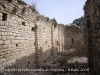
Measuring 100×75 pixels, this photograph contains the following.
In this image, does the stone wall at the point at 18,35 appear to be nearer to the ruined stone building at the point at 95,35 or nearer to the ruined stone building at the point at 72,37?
the ruined stone building at the point at 95,35

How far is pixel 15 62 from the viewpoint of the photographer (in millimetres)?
5684

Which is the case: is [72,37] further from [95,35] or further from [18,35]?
[18,35]

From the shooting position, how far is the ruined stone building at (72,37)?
21125 mm

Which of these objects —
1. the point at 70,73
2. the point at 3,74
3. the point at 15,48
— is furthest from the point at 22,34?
the point at 70,73

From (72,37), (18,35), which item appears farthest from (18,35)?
(72,37)

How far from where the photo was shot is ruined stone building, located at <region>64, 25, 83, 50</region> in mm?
21125

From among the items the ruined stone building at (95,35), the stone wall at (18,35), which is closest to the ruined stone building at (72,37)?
the stone wall at (18,35)

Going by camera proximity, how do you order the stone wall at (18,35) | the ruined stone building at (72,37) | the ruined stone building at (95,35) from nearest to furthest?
the ruined stone building at (95,35), the stone wall at (18,35), the ruined stone building at (72,37)

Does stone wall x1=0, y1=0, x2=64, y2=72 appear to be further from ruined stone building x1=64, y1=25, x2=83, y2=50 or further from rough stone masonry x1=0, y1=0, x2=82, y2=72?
ruined stone building x1=64, y1=25, x2=83, y2=50

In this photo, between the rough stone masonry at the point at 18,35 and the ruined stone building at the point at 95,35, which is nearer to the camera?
the ruined stone building at the point at 95,35

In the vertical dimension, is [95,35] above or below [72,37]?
below

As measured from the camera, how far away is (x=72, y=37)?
21359 millimetres

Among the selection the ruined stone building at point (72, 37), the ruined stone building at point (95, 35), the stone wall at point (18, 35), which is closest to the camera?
the ruined stone building at point (95, 35)

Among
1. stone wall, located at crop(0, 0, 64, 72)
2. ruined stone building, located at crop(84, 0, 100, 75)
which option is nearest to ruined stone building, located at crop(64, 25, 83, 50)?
stone wall, located at crop(0, 0, 64, 72)
